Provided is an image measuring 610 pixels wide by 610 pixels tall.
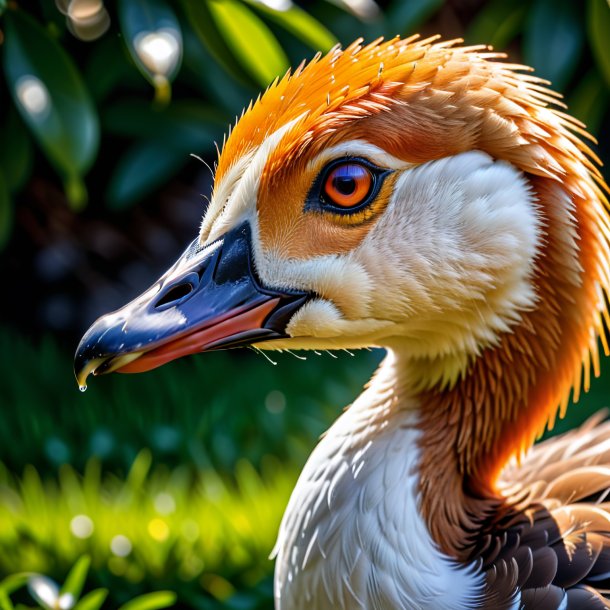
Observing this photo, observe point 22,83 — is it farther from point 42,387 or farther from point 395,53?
point 42,387

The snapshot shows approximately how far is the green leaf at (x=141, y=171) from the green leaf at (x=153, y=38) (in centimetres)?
152

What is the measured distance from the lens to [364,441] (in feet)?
5.48

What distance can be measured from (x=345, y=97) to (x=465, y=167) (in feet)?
0.69

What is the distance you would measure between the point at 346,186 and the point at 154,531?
1.36 meters

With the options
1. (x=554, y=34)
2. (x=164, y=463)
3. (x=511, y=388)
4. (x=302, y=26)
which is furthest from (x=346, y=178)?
(x=554, y=34)

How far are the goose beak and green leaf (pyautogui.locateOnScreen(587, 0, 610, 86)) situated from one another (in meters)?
1.58

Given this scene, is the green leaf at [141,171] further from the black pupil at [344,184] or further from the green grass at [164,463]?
the black pupil at [344,184]

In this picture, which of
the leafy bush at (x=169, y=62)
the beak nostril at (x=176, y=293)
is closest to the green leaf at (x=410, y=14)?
the leafy bush at (x=169, y=62)

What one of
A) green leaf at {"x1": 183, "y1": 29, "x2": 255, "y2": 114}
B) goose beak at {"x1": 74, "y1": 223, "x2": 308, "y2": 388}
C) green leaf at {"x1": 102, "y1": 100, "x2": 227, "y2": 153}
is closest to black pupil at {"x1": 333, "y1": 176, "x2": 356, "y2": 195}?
goose beak at {"x1": 74, "y1": 223, "x2": 308, "y2": 388}

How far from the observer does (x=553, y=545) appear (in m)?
1.58

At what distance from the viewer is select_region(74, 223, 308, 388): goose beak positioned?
4.92ft

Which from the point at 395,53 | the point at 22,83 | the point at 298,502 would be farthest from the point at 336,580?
the point at 22,83

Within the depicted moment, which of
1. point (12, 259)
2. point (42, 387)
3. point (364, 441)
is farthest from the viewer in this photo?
point (12, 259)

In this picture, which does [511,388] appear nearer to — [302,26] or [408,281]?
[408,281]
